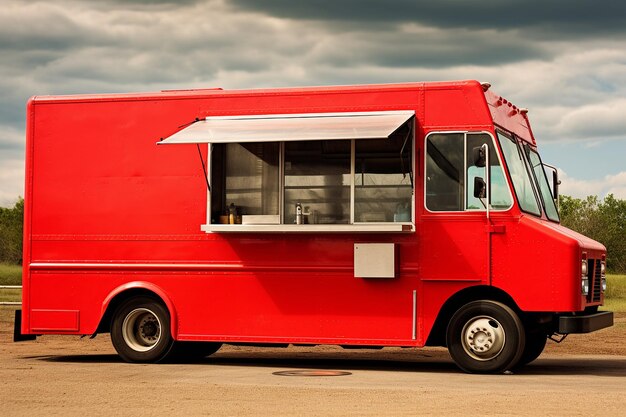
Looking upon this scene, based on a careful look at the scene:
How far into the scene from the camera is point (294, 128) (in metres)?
14.4

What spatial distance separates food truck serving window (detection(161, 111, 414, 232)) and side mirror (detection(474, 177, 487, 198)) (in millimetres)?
797

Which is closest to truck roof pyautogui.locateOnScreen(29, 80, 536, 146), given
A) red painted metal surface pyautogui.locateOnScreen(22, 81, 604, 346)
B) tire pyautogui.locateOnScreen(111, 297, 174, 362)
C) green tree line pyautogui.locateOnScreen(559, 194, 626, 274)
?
red painted metal surface pyautogui.locateOnScreen(22, 81, 604, 346)

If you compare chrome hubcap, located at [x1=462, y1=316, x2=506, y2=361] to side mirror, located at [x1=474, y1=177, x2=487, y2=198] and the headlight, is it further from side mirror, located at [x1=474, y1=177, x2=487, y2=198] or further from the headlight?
side mirror, located at [x1=474, y1=177, x2=487, y2=198]

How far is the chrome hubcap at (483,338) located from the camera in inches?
542

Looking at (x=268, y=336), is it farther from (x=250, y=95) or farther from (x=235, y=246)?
(x=250, y=95)

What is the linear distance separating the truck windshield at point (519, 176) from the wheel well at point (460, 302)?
1074 millimetres

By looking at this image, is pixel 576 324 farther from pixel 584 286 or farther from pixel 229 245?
pixel 229 245

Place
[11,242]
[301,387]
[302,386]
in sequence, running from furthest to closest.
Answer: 1. [11,242]
2. [302,386]
3. [301,387]

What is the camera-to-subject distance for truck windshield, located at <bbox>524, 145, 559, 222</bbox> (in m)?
15.2

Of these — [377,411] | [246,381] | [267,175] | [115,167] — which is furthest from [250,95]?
[377,411]

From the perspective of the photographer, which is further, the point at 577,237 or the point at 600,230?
the point at 600,230

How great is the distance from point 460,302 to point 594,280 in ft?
5.72

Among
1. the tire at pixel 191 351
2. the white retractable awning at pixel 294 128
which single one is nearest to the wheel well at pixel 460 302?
the white retractable awning at pixel 294 128

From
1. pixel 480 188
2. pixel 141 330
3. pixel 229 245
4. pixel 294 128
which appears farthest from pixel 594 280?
pixel 141 330
